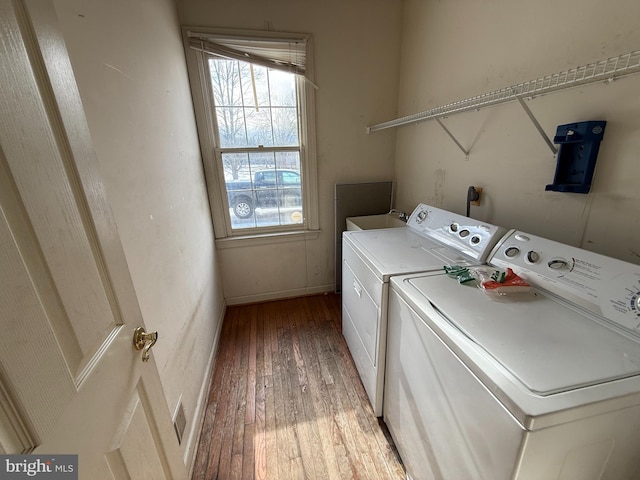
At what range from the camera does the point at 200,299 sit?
70.3 inches

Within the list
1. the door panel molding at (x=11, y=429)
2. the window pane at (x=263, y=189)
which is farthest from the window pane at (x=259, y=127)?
the door panel molding at (x=11, y=429)

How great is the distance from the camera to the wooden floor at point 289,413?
1.31m

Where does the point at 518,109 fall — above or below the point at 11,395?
above

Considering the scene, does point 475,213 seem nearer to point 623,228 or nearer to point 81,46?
point 623,228

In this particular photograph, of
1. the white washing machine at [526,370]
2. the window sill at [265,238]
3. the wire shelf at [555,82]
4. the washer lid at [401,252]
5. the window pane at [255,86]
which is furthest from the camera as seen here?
the window sill at [265,238]

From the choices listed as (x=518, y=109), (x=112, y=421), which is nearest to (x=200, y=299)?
(x=112, y=421)

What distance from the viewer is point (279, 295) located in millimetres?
2787

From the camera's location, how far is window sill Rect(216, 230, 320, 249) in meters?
2.48

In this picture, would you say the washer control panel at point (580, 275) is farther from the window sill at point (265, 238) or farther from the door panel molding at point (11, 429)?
the window sill at point (265, 238)

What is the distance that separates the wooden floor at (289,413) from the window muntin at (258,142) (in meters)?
1.08

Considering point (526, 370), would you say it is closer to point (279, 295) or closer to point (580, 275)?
point (580, 275)

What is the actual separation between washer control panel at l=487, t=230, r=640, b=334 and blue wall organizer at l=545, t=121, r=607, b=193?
269 mm

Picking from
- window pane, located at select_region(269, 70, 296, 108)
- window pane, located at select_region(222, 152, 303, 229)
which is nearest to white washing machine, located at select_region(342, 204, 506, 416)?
window pane, located at select_region(222, 152, 303, 229)

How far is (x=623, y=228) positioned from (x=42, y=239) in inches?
66.8
